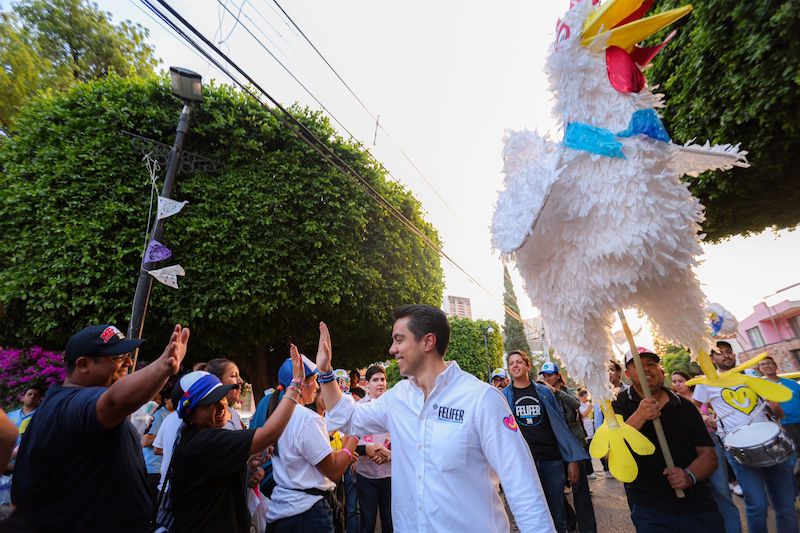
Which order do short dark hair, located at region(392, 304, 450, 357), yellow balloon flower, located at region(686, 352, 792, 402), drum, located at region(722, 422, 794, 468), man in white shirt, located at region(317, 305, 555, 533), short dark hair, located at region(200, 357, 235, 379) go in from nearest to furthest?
man in white shirt, located at region(317, 305, 555, 533) → short dark hair, located at region(392, 304, 450, 357) → yellow balloon flower, located at region(686, 352, 792, 402) → short dark hair, located at region(200, 357, 235, 379) → drum, located at region(722, 422, 794, 468)

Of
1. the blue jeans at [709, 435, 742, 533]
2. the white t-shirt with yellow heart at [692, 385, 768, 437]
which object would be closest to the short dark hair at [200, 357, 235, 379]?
the blue jeans at [709, 435, 742, 533]

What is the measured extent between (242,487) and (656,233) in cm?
245

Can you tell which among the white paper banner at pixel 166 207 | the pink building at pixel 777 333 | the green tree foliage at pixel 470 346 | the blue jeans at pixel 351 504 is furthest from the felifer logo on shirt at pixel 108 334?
the pink building at pixel 777 333

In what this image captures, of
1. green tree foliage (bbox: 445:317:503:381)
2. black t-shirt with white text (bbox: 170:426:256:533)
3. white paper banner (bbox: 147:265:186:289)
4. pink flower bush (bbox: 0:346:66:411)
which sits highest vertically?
green tree foliage (bbox: 445:317:503:381)

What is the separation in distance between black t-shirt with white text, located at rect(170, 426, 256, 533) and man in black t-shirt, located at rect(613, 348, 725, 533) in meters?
2.16

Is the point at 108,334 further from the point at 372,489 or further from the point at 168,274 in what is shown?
the point at 372,489

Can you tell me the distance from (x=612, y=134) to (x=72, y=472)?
294 cm

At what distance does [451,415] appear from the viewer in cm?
175

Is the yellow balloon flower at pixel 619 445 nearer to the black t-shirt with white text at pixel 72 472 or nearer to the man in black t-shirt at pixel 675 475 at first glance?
the man in black t-shirt at pixel 675 475

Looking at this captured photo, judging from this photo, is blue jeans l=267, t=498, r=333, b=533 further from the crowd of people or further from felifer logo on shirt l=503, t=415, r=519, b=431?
felifer logo on shirt l=503, t=415, r=519, b=431

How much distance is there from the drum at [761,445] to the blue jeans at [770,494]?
0.15m

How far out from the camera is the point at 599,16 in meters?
2.13

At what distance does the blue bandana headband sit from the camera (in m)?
2.02

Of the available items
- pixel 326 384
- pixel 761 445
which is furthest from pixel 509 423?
pixel 761 445
